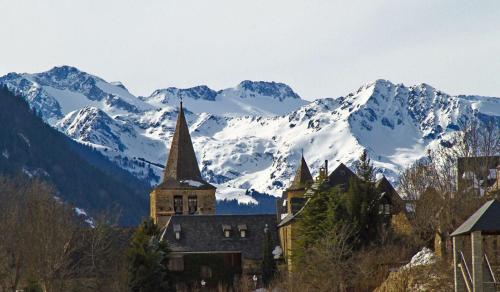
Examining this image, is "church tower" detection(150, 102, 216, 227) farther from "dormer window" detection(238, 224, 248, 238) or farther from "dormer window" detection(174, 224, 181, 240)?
"dormer window" detection(238, 224, 248, 238)

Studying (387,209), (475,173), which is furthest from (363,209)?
(387,209)

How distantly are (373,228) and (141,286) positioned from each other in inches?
829

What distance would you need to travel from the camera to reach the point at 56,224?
9544 centimetres

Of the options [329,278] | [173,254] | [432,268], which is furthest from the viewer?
[173,254]

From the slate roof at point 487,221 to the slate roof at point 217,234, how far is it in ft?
231

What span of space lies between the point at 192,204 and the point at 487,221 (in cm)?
8944

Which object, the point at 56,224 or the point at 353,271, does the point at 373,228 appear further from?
the point at 56,224

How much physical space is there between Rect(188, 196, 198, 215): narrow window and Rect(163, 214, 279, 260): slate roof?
39.9ft

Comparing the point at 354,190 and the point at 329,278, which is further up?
the point at 354,190

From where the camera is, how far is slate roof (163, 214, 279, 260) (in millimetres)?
113312

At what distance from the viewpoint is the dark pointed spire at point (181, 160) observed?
434ft

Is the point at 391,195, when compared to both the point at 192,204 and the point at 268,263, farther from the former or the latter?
the point at 192,204

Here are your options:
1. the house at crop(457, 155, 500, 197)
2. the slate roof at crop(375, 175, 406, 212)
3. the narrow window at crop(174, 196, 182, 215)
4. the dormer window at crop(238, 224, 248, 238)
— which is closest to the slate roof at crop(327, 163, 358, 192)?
the slate roof at crop(375, 175, 406, 212)

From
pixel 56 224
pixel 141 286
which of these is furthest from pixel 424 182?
pixel 56 224
